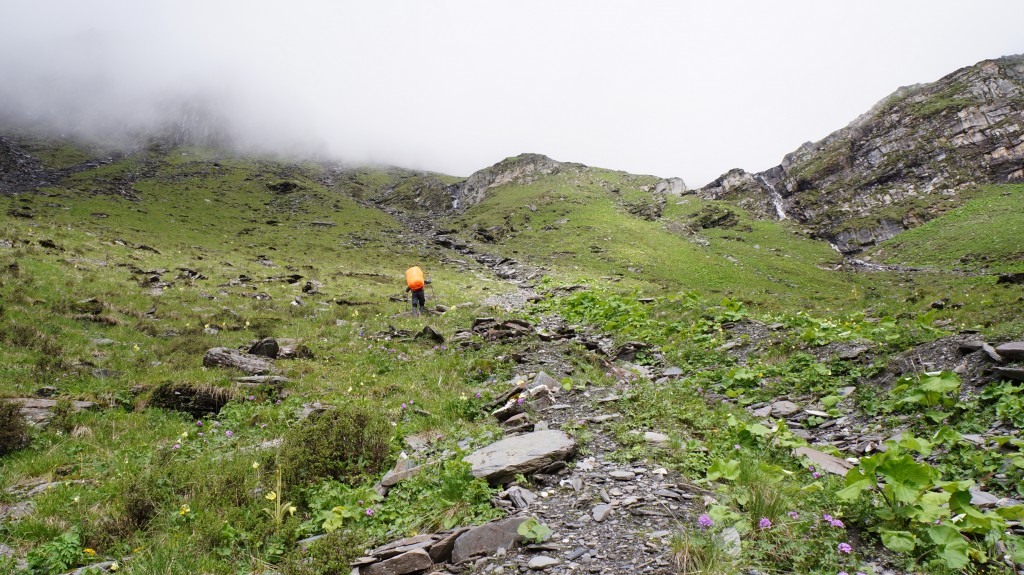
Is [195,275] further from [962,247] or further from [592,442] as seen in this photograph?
[962,247]

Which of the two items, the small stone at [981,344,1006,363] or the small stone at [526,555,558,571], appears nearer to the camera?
the small stone at [526,555,558,571]

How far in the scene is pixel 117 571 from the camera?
4375 mm

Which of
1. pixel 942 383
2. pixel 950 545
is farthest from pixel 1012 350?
pixel 950 545

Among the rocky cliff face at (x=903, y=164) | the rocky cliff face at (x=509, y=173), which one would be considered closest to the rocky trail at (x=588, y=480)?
the rocky cliff face at (x=903, y=164)

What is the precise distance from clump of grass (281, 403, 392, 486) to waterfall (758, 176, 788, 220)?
90.3m

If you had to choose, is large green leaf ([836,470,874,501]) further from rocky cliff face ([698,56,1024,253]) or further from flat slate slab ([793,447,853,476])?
rocky cliff face ([698,56,1024,253])

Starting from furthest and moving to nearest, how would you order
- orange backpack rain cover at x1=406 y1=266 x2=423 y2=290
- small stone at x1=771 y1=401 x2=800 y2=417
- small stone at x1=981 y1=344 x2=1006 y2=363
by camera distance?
orange backpack rain cover at x1=406 y1=266 x2=423 y2=290, small stone at x1=771 y1=401 x2=800 y2=417, small stone at x1=981 y1=344 x2=1006 y2=363

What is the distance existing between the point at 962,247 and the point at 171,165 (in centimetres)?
16741

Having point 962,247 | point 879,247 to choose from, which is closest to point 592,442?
point 962,247

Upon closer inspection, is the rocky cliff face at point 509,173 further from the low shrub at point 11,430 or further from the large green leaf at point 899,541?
the large green leaf at point 899,541

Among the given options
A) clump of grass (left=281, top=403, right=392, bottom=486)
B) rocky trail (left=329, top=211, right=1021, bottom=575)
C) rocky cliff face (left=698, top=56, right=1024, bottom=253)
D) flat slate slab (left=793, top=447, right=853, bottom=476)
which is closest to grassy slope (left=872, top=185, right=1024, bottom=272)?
rocky cliff face (left=698, top=56, right=1024, bottom=253)

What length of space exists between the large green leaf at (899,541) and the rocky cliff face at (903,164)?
7522 centimetres

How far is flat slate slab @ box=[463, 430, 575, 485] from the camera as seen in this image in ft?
18.1

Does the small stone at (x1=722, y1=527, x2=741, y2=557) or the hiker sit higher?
the hiker
